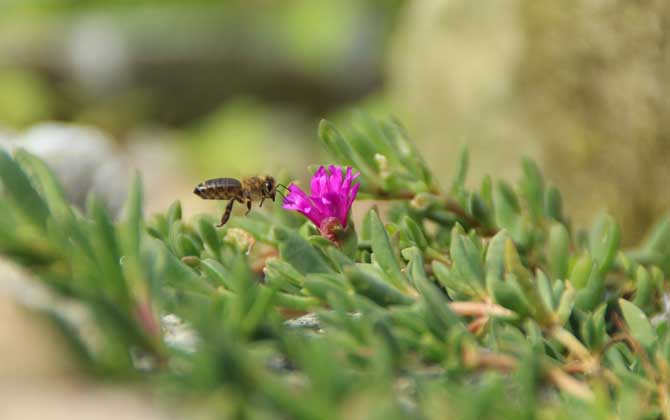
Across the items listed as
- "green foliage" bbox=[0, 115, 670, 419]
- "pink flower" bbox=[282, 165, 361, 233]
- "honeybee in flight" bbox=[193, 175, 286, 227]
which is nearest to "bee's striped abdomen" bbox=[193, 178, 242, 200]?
"honeybee in flight" bbox=[193, 175, 286, 227]

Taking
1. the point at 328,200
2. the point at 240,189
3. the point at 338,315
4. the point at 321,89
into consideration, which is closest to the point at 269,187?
the point at 240,189

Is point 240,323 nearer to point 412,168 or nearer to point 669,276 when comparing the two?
point 412,168

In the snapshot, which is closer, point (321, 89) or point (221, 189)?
point (221, 189)

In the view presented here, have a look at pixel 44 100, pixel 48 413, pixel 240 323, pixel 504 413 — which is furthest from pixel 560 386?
pixel 44 100

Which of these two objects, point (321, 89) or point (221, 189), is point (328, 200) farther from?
point (321, 89)

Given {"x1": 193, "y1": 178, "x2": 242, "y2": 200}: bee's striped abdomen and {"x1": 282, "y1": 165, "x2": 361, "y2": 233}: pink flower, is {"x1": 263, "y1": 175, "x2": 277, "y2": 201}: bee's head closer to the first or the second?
{"x1": 193, "y1": 178, "x2": 242, "y2": 200}: bee's striped abdomen

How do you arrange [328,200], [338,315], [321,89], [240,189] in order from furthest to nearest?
[321,89]
[240,189]
[328,200]
[338,315]

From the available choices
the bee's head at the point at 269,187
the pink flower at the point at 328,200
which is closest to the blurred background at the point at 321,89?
the bee's head at the point at 269,187

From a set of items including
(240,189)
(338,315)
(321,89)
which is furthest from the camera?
(321,89)
